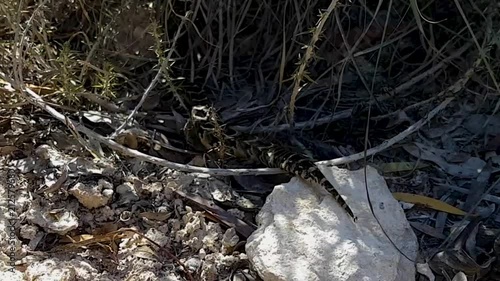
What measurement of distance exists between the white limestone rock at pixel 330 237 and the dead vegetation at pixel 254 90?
5.3 inches

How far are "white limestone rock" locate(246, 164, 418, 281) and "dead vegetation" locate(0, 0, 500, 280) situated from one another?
0.44 feet

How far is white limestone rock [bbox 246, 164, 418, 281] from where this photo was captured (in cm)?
201

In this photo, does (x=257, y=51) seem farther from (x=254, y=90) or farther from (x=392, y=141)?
(x=392, y=141)

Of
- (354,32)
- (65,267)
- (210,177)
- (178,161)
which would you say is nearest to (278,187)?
(210,177)

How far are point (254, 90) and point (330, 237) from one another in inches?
38.5

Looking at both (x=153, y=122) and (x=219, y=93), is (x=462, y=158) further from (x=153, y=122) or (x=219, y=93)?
(x=153, y=122)

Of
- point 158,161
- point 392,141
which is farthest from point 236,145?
point 392,141

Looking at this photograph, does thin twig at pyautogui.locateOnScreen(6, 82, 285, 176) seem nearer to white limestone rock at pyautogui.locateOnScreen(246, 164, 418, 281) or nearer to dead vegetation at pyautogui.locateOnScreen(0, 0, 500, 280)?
dead vegetation at pyautogui.locateOnScreen(0, 0, 500, 280)

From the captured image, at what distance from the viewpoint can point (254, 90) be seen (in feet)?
9.52

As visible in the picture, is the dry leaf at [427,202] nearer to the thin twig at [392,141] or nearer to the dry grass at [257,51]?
the thin twig at [392,141]

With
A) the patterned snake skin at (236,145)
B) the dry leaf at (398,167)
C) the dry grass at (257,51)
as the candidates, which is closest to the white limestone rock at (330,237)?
the patterned snake skin at (236,145)

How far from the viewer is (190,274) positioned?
2109mm

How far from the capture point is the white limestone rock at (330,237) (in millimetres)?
2006

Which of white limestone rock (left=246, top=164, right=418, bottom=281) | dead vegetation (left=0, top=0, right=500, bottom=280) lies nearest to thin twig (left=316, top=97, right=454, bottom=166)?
dead vegetation (left=0, top=0, right=500, bottom=280)
